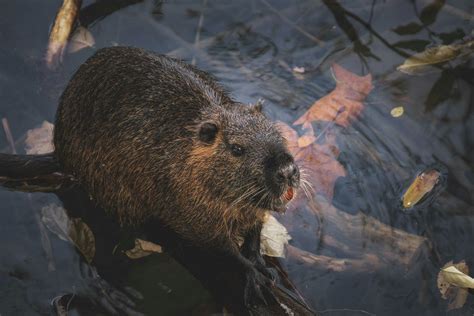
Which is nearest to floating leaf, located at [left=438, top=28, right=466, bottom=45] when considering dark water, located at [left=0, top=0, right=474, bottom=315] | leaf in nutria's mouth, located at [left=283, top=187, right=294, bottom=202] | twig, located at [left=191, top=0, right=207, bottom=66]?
dark water, located at [left=0, top=0, right=474, bottom=315]

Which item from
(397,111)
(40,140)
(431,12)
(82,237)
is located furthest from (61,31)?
(431,12)

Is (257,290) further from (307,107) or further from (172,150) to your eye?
(307,107)

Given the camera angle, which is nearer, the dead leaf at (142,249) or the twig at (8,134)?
the dead leaf at (142,249)

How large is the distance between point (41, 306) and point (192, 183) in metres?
1.09

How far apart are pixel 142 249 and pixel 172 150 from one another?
725mm

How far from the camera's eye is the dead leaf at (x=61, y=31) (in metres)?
5.39

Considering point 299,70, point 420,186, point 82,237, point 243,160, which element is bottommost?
point 82,237

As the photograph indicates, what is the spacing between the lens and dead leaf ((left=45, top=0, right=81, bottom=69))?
5387 mm

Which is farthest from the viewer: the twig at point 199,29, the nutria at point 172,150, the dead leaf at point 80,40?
the twig at point 199,29

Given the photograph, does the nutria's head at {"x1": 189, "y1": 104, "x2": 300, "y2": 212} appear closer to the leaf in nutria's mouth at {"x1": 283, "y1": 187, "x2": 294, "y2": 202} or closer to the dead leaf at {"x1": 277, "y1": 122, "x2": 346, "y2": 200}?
the leaf in nutria's mouth at {"x1": 283, "y1": 187, "x2": 294, "y2": 202}

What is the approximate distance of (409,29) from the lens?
233 inches

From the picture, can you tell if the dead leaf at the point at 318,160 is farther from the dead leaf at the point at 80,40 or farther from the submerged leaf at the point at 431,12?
the dead leaf at the point at 80,40

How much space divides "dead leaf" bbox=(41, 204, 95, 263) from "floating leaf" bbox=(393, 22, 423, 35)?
9.82 feet

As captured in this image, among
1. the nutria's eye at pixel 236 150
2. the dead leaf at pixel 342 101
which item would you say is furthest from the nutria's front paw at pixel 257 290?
the dead leaf at pixel 342 101
